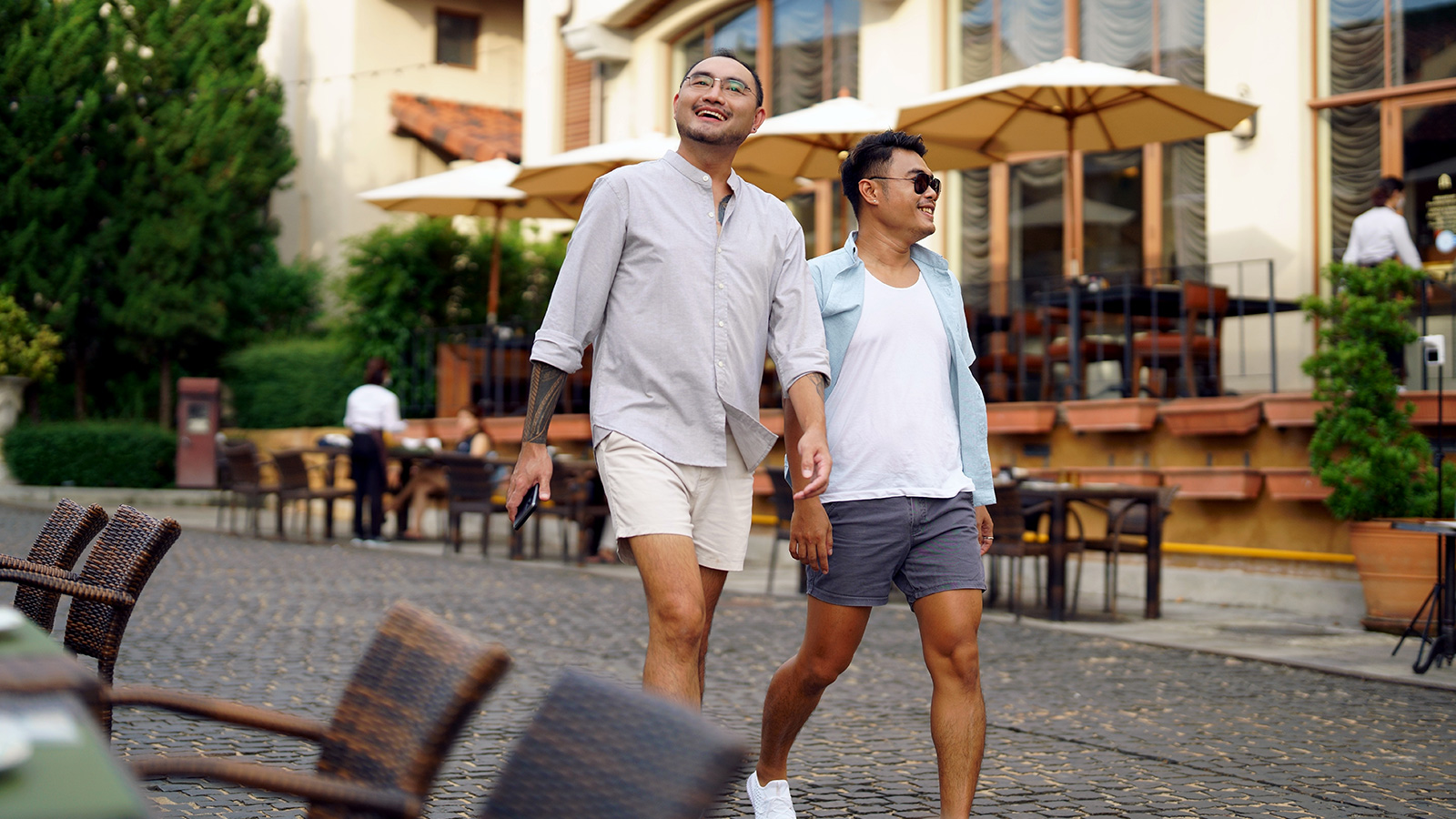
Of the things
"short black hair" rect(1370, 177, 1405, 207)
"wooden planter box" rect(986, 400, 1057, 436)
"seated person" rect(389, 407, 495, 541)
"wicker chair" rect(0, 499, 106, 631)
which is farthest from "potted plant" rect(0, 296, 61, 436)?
"wicker chair" rect(0, 499, 106, 631)

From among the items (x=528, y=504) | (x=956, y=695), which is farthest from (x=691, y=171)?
(x=956, y=695)

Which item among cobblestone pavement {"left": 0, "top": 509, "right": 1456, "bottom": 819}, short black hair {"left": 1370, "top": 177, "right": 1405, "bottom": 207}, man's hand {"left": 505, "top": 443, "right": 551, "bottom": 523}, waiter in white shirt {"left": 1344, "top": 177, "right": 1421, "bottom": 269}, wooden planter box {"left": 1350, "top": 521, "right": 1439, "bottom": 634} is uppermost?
short black hair {"left": 1370, "top": 177, "right": 1405, "bottom": 207}

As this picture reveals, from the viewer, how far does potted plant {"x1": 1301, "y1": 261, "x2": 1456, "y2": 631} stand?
8.59 metres

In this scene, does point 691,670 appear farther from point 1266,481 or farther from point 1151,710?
point 1266,481

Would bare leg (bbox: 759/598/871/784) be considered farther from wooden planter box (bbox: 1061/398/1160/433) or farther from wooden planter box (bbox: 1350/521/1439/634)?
wooden planter box (bbox: 1061/398/1160/433)

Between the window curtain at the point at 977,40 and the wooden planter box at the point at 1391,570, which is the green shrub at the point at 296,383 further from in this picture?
the wooden planter box at the point at 1391,570

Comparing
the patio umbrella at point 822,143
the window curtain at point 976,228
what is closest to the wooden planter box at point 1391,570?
the patio umbrella at point 822,143

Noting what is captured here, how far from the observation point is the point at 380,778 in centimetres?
207

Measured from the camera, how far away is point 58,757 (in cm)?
139

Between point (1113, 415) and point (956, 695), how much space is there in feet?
24.8

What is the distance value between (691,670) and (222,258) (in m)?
19.7

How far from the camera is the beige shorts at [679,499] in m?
3.48

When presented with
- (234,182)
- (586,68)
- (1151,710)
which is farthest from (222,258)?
(1151,710)

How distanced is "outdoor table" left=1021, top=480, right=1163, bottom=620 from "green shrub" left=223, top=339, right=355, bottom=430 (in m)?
11.8
